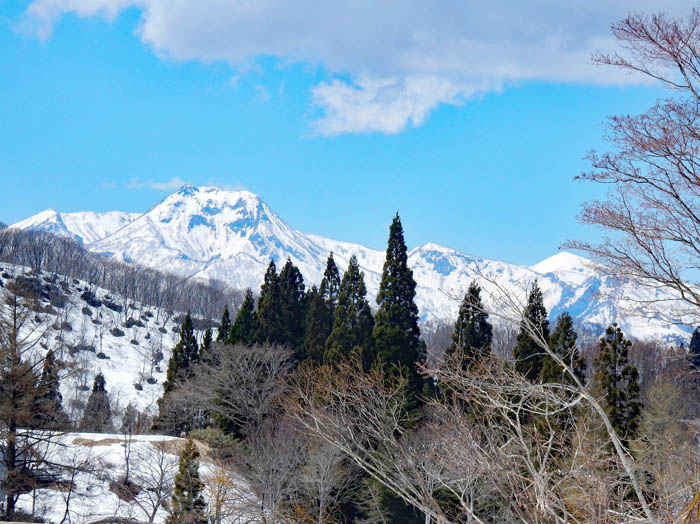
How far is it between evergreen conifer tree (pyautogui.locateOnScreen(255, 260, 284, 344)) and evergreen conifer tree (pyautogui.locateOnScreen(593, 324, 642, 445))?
50.0ft

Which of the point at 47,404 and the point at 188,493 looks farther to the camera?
the point at 188,493

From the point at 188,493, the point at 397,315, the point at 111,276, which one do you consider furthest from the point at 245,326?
the point at 111,276

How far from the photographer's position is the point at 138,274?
98.9 metres

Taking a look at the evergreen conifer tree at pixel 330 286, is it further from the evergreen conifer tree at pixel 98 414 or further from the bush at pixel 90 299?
the bush at pixel 90 299

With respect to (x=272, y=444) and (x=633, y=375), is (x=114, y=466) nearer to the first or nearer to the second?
(x=272, y=444)

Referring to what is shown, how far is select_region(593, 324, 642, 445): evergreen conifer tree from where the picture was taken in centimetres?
1642

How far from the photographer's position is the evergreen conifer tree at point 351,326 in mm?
22777

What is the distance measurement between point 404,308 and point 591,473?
1809cm

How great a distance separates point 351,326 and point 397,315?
2.56 meters

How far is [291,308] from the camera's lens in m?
29.7

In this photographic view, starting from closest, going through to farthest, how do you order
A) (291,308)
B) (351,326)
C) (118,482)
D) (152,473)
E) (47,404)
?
(47,404) < (152,473) < (118,482) < (351,326) < (291,308)

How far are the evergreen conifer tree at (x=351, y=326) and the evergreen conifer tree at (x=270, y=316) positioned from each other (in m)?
4.20

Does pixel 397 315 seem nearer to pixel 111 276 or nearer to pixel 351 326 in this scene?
pixel 351 326

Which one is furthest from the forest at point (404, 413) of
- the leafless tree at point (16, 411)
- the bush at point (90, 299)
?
the bush at point (90, 299)
